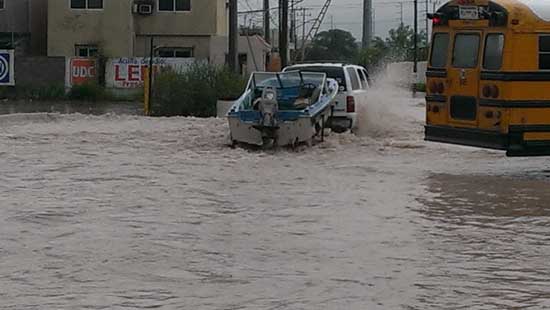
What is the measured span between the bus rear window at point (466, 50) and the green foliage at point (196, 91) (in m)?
16.5

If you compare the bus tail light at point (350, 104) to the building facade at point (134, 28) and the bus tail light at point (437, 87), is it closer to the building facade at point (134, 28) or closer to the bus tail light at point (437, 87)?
the bus tail light at point (437, 87)

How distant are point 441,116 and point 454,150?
193 inches

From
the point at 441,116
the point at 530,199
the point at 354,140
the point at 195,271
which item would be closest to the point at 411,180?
the point at 441,116

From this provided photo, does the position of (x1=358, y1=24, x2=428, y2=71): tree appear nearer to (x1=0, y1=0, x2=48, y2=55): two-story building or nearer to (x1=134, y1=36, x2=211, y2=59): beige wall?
(x1=134, y1=36, x2=211, y2=59): beige wall

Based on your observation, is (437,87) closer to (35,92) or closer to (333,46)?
(35,92)

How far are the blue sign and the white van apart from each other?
2512 centimetres

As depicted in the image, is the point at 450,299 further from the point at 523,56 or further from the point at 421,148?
the point at 421,148

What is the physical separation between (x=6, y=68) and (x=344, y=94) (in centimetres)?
2676

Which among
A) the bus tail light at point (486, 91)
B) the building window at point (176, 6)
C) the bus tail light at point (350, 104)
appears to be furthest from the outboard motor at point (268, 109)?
the building window at point (176, 6)

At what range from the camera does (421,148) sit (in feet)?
74.0

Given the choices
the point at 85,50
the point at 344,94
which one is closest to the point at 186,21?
the point at 85,50

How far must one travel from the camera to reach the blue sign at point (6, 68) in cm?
4681

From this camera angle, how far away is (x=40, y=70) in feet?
158

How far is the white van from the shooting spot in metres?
23.4
